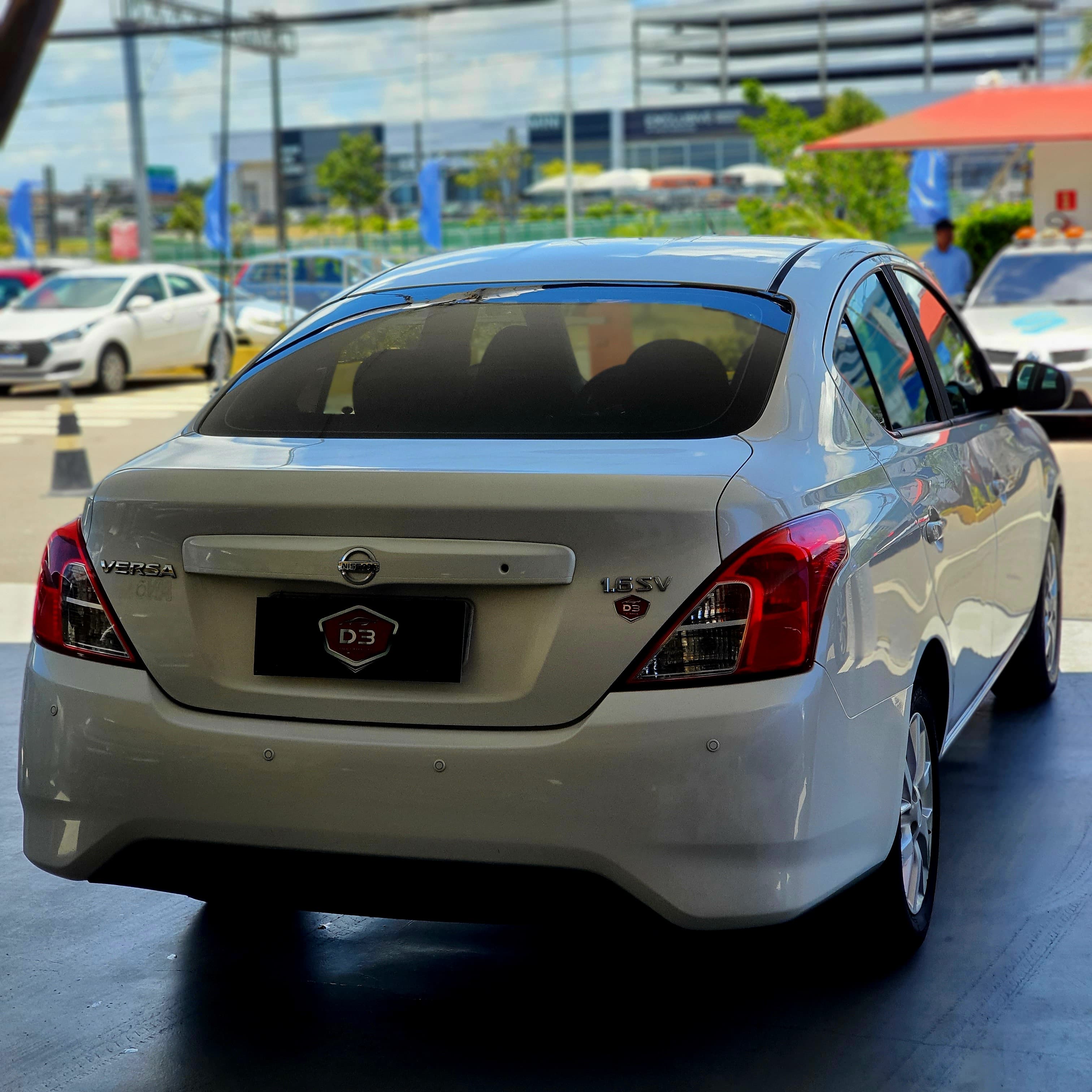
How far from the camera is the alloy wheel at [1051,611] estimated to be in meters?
5.68

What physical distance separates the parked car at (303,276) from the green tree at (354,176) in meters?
55.4

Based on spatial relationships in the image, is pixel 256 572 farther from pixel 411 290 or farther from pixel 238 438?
pixel 411 290

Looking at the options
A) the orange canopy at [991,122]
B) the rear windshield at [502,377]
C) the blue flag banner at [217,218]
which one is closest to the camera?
the rear windshield at [502,377]

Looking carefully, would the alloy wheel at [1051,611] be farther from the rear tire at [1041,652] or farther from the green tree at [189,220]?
the green tree at [189,220]

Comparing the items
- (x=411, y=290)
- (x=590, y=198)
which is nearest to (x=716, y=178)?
(x=590, y=198)

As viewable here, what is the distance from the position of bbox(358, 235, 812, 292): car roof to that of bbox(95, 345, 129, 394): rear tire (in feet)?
56.9

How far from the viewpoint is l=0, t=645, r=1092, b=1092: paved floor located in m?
3.09

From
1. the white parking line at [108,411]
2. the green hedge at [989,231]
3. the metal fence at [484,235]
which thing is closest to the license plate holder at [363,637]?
the white parking line at [108,411]

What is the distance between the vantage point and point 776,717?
2.78 meters

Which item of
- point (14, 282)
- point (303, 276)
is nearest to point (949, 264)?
point (303, 276)

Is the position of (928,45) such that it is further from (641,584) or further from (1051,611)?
(641,584)

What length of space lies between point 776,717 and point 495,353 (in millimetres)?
1279

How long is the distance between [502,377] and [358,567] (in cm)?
86

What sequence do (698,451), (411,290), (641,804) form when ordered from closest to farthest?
1. (641,804)
2. (698,451)
3. (411,290)
